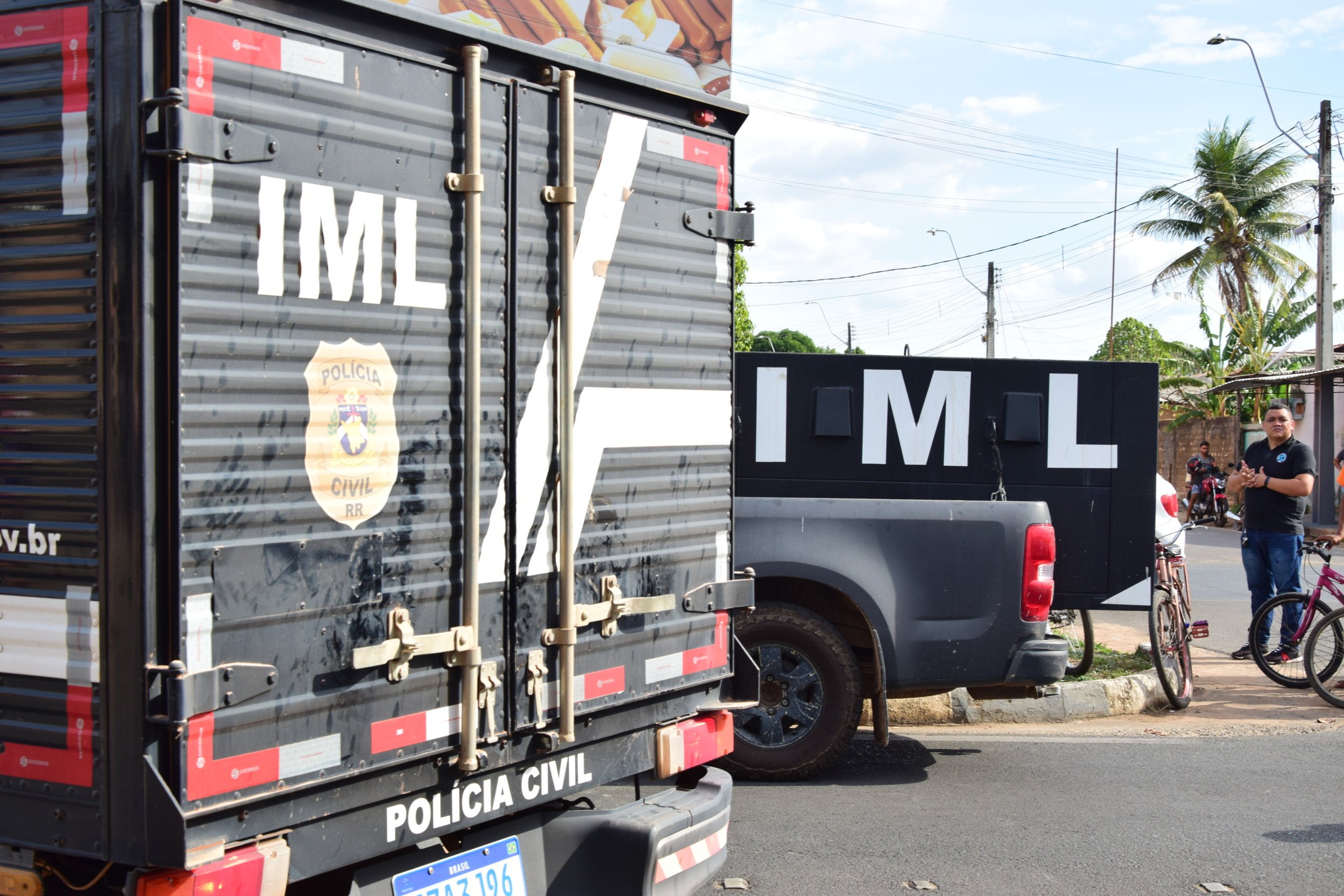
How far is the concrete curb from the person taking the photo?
25.5 feet

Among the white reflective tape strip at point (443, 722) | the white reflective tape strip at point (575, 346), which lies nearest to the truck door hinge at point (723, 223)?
the white reflective tape strip at point (575, 346)

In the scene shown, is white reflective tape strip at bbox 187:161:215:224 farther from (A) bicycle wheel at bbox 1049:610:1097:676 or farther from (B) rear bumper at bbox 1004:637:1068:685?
(A) bicycle wheel at bbox 1049:610:1097:676

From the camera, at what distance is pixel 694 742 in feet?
13.3

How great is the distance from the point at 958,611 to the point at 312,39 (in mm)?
4554

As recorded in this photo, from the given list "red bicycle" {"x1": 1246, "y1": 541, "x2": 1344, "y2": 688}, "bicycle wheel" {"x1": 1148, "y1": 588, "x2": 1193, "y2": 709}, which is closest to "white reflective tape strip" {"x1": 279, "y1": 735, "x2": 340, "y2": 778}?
"bicycle wheel" {"x1": 1148, "y1": 588, "x2": 1193, "y2": 709}

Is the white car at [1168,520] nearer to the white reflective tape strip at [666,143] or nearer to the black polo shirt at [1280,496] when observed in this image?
the black polo shirt at [1280,496]

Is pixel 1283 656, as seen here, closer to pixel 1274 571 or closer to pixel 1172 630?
pixel 1274 571

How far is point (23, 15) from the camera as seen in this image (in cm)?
271

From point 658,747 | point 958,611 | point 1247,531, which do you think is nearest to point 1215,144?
point 1247,531

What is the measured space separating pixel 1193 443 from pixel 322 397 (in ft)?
118

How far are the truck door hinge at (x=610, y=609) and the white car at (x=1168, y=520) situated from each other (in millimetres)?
5617

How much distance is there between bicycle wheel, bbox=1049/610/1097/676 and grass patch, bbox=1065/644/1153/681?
0.09m

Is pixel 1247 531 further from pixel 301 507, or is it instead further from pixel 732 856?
pixel 301 507

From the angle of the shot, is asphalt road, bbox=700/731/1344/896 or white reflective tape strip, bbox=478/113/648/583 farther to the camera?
asphalt road, bbox=700/731/1344/896
